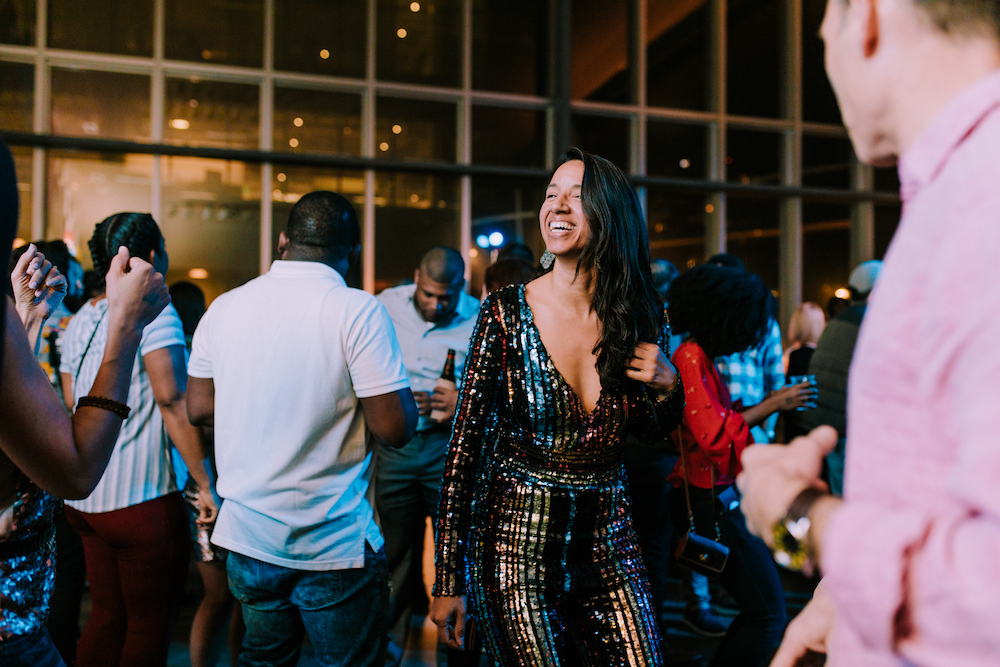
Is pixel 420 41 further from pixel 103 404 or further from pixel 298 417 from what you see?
pixel 103 404

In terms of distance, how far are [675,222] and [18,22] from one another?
26.4ft

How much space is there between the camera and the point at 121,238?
2768 millimetres

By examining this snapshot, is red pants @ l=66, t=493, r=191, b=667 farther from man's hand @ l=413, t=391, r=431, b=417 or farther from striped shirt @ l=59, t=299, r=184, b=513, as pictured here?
man's hand @ l=413, t=391, r=431, b=417

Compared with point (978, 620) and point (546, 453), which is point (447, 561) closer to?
point (546, 453)

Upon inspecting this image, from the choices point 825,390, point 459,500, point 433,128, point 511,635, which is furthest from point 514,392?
point 433,128

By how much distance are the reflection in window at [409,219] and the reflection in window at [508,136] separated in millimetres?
607

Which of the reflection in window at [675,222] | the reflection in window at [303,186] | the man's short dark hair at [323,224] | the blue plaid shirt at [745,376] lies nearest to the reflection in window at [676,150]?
the reflection in window at [675,222]

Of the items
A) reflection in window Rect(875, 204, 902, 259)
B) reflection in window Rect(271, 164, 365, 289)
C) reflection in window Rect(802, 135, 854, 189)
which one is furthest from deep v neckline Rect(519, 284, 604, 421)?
reflection in window Rect(875, 204, 902, 259)

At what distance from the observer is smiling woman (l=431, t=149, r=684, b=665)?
189 cm

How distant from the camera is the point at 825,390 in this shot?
3.72 meters

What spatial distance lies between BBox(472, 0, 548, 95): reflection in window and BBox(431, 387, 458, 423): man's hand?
21.9 feet

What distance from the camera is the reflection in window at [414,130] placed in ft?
29.1

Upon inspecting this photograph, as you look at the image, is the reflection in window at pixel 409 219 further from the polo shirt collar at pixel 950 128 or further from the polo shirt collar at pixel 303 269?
the polo shirt collar at pixel 950 128

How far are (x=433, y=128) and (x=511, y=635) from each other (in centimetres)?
797
